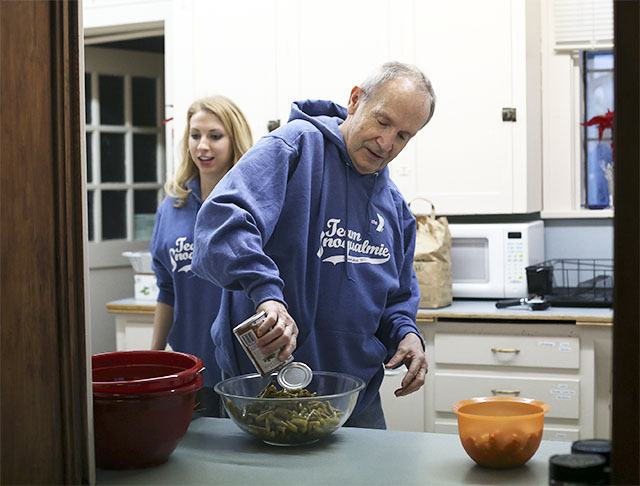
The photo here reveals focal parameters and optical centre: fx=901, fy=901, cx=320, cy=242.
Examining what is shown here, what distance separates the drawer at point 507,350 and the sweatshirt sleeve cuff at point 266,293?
5.65 feet

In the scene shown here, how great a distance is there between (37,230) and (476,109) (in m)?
2.50

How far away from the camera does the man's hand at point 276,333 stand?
4.65ft

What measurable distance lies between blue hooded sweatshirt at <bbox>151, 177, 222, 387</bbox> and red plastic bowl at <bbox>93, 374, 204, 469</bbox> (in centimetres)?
86

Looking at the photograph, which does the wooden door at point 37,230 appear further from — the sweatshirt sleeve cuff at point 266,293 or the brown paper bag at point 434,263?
the brown paper bag at point 434,263

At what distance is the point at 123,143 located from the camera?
4.48 meters

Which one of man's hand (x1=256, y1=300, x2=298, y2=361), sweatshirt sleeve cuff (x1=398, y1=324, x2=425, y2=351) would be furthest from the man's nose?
man's hand (x1=256, y1=300, x2=298, y2=361)

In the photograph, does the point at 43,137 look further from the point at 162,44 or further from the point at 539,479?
the point at 162,44

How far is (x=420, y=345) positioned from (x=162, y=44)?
A: 10.5ft

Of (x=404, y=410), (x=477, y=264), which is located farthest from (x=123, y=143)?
(x=404, y=410)

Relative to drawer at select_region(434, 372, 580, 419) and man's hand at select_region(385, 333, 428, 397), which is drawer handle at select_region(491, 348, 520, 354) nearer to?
drawer at select_region(434, 372, 580, 419)

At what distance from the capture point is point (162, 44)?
4645mm

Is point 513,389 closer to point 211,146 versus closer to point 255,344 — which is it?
point 211,146

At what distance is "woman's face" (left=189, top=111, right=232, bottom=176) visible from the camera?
2.47 metres

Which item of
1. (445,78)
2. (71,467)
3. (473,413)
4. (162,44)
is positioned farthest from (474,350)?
(162,44)
